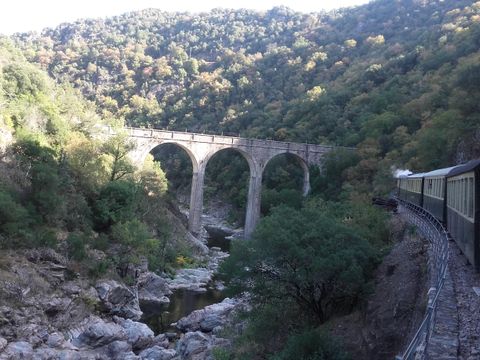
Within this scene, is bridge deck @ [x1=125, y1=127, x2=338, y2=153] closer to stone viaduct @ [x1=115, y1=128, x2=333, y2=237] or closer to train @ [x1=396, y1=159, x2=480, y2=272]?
stone viaduct @ [x1=115, y1=128, x2=333, y2=237]

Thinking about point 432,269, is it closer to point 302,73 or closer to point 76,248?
point 76,248

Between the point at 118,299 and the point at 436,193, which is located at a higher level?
the point at 436,193

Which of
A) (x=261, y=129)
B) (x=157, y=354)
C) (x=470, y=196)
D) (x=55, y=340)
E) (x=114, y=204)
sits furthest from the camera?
(x=261, y=129)

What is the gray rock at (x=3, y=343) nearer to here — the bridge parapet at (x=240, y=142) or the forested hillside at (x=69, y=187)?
the forested hillside at (x=69, y=187)

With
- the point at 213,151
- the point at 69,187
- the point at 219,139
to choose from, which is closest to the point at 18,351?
the point at 69,187

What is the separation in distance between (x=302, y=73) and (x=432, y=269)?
270 feet

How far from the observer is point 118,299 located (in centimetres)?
2109

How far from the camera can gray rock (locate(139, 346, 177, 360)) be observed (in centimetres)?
1562

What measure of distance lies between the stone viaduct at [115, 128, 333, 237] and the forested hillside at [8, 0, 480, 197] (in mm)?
6652

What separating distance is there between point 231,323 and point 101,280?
733 cm

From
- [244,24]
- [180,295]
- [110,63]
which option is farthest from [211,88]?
[180,295]

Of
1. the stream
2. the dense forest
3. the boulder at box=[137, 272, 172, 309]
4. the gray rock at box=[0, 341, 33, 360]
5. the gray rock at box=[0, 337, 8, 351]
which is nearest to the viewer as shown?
the gray rock at box=[0, 341, 33, 360]

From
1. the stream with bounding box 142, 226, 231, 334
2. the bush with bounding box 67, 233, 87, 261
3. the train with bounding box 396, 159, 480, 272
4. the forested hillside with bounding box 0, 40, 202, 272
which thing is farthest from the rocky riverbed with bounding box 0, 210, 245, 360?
the train with bounding box 396, 159, 480, 272

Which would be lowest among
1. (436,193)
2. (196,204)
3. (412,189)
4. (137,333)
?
(137,333)
